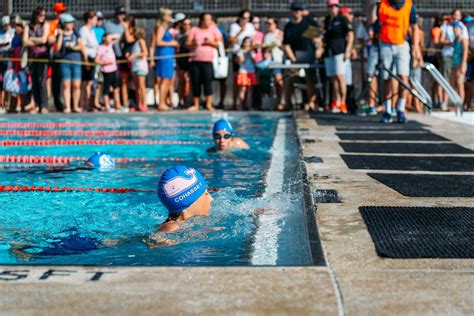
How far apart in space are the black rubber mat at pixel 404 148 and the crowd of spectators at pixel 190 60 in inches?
246

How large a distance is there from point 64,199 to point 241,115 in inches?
380

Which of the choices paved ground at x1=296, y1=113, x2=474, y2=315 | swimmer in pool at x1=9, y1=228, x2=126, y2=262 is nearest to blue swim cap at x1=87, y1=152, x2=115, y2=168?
swimmer in pool at x1=9, y1=228, x2=126, y2=262

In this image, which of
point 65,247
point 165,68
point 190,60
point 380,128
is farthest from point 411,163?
point 165,68

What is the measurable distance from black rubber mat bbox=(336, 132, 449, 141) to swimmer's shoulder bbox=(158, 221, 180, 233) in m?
5.60

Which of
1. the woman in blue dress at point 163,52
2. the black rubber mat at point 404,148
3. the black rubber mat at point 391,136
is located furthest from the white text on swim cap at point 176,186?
the woman in blue dress at point 163,52

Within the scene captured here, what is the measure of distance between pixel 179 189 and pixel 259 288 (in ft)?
7.88

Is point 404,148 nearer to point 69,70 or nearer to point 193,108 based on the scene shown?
point 193,108

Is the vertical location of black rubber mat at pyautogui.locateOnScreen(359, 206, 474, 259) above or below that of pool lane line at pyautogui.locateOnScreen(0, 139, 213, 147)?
above

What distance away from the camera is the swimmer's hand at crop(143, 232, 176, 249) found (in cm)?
539

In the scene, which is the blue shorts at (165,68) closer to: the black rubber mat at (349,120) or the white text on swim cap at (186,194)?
the black rubber mat at (349,120)

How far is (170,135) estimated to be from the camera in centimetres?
1339

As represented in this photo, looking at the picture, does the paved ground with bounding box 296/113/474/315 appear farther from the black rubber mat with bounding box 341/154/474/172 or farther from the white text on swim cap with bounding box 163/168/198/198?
the black rubber mat with bounding box 341/154/474/172

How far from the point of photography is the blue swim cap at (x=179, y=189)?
5930 mm

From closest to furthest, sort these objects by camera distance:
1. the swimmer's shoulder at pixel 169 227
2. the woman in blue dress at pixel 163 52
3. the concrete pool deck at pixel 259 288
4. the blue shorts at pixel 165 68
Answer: the concrete pool deck at pixel 259 288
the swimmer's shoulder at pixel 169 227
the woman in blue dress at pixel 163 52
the blue shorts at pixel 165 68
